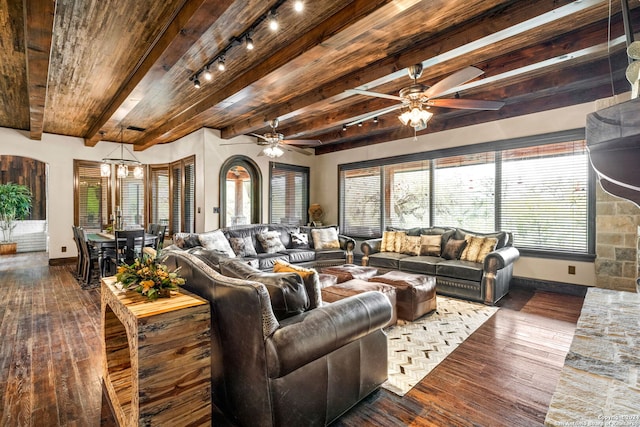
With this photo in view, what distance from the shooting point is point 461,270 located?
4395mm

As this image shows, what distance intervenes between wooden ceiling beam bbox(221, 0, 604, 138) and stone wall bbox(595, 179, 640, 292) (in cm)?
267

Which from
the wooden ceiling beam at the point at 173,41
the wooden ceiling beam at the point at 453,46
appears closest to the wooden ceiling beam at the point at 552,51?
the wooden ceiling beam at the point at 453,46

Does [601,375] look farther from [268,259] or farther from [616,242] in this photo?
[268,259]

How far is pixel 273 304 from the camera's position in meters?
1.77

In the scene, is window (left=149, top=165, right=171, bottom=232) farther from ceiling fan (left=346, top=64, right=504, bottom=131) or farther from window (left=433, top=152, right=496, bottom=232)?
window (left=433, top=152, right=496, bottom=232)

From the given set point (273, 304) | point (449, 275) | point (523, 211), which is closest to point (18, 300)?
point (273, 304)

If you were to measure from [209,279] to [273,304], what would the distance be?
0.44 meters

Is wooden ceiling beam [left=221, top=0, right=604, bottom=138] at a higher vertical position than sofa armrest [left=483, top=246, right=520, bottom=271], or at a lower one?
higher

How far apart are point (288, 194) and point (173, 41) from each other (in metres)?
5.44

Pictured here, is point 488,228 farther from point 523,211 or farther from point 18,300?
point 18,300

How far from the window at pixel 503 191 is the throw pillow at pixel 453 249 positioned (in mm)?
842

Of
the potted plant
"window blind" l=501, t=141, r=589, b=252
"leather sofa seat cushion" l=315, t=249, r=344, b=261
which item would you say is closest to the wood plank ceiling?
"window blind" l=501, t=141, r=589, b=252

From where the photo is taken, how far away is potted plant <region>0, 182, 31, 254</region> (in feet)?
27.7

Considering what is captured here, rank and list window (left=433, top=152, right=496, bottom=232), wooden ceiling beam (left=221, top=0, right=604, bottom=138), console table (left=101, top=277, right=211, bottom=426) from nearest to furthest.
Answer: console table (left=101, top=277, right=211, bottom=426) < wooden ceiling beam (left=221, top=0, right=604, bottom=138) < window (left=433, top=152, right=496, bottom=232)
